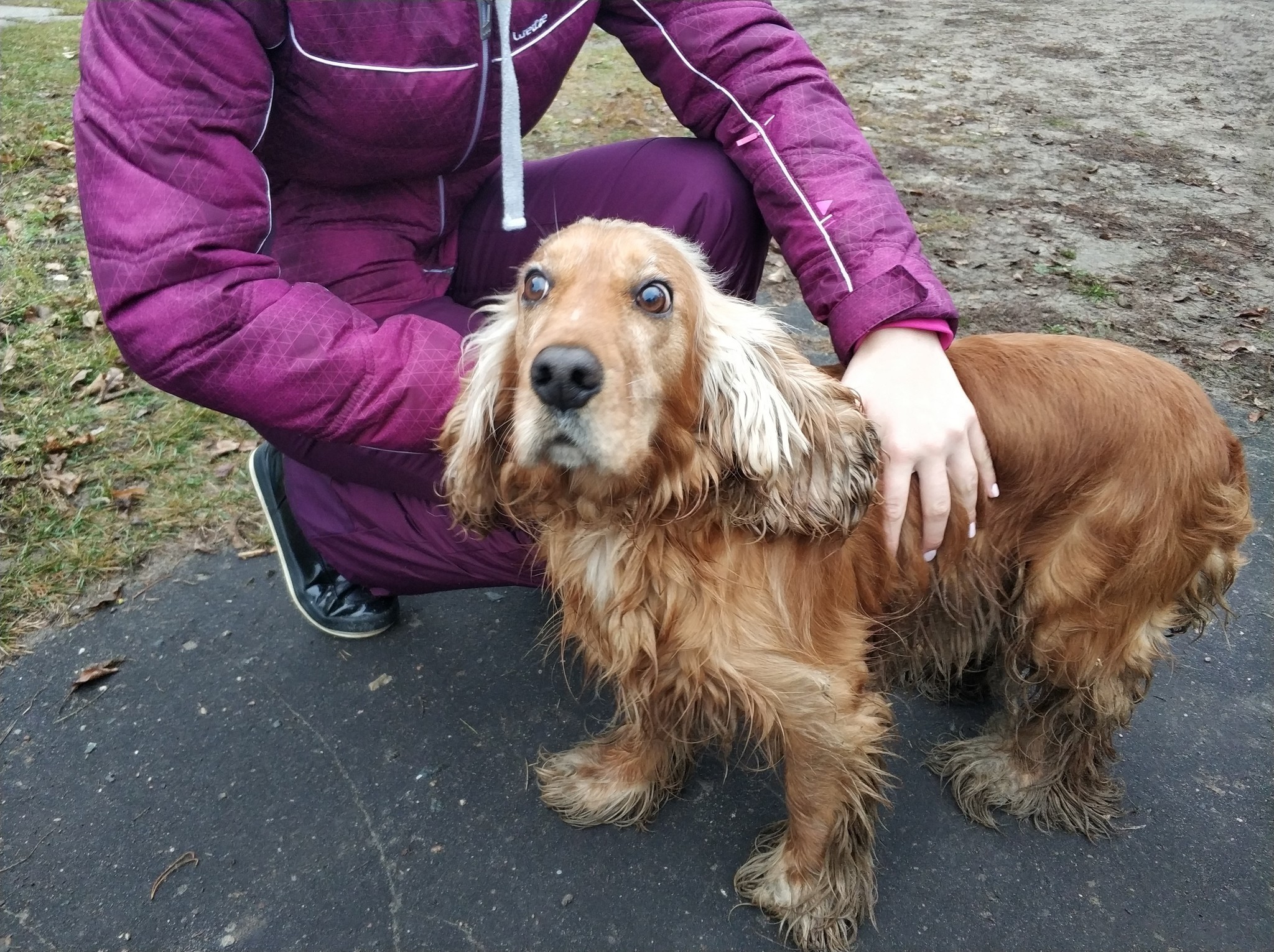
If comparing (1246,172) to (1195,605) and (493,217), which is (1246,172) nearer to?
(1195,605)

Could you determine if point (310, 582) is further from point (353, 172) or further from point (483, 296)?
point (353, 172)

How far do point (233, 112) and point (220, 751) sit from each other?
1.66m

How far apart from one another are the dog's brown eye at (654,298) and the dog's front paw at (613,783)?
116 cm

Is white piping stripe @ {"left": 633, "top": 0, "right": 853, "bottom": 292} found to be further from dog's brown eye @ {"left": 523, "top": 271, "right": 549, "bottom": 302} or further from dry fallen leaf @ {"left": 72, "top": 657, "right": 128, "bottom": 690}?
dry fallen leaf @ {"left": 72, "top": 657, "right": 128, "bottom": 690}

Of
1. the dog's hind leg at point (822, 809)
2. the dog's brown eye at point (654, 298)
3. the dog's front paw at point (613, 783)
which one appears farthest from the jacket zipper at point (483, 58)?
the dog's front paw at point (613, 783)

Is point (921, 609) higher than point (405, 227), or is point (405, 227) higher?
point (405, 227)

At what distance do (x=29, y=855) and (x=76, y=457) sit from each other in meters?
1.76

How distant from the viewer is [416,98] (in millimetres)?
1958

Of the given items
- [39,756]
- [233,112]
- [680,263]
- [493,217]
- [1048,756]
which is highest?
[233,112]

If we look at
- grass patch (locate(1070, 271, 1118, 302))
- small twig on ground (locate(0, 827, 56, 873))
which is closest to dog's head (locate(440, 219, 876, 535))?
small twig on ground (locate(0, 827, 56, 873))

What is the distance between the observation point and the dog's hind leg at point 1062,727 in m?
2.04

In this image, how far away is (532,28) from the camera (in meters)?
2.08

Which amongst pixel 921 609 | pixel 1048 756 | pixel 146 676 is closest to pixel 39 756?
pixel 146 676

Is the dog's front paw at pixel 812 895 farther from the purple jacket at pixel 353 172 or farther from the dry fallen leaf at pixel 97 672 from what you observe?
the dry fallen leaf at pixel 97 672
